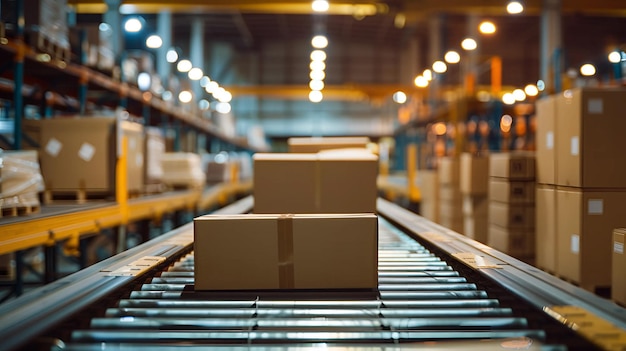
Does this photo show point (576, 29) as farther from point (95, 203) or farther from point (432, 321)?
point (432, 321)

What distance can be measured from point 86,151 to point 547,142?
4.64 meters

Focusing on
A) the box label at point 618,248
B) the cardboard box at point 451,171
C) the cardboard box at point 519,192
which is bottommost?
the box label at point 618,248

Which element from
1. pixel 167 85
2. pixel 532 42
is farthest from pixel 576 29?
pixel 167 85

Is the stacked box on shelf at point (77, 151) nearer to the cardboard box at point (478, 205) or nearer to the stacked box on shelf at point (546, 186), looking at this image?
the stacked box on shelf at point (546, 186)

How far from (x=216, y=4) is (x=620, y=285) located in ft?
28.3

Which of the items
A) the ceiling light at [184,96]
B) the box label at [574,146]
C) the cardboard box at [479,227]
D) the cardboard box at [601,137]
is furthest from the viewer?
the ceiling light at [184,96]

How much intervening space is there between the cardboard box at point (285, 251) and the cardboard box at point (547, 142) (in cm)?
364

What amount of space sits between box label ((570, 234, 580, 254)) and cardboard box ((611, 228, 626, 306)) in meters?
1.34

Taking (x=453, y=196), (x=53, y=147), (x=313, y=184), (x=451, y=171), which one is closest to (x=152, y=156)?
(x=53, y=147)

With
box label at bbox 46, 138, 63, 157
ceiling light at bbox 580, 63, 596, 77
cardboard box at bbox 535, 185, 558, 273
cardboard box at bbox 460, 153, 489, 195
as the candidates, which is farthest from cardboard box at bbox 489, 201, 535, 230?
box label at bbox 46, 138, 63, 157

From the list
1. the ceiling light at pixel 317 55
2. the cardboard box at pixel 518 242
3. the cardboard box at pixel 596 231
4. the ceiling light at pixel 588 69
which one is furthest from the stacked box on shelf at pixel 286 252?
the ceiling light at pixel 317 55

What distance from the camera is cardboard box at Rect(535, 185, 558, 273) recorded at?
5.84 m

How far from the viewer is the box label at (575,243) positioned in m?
5.22

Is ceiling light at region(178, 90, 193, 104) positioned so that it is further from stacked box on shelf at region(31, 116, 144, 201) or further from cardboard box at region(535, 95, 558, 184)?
cardboard box at region(535, 95, 558, 184)
